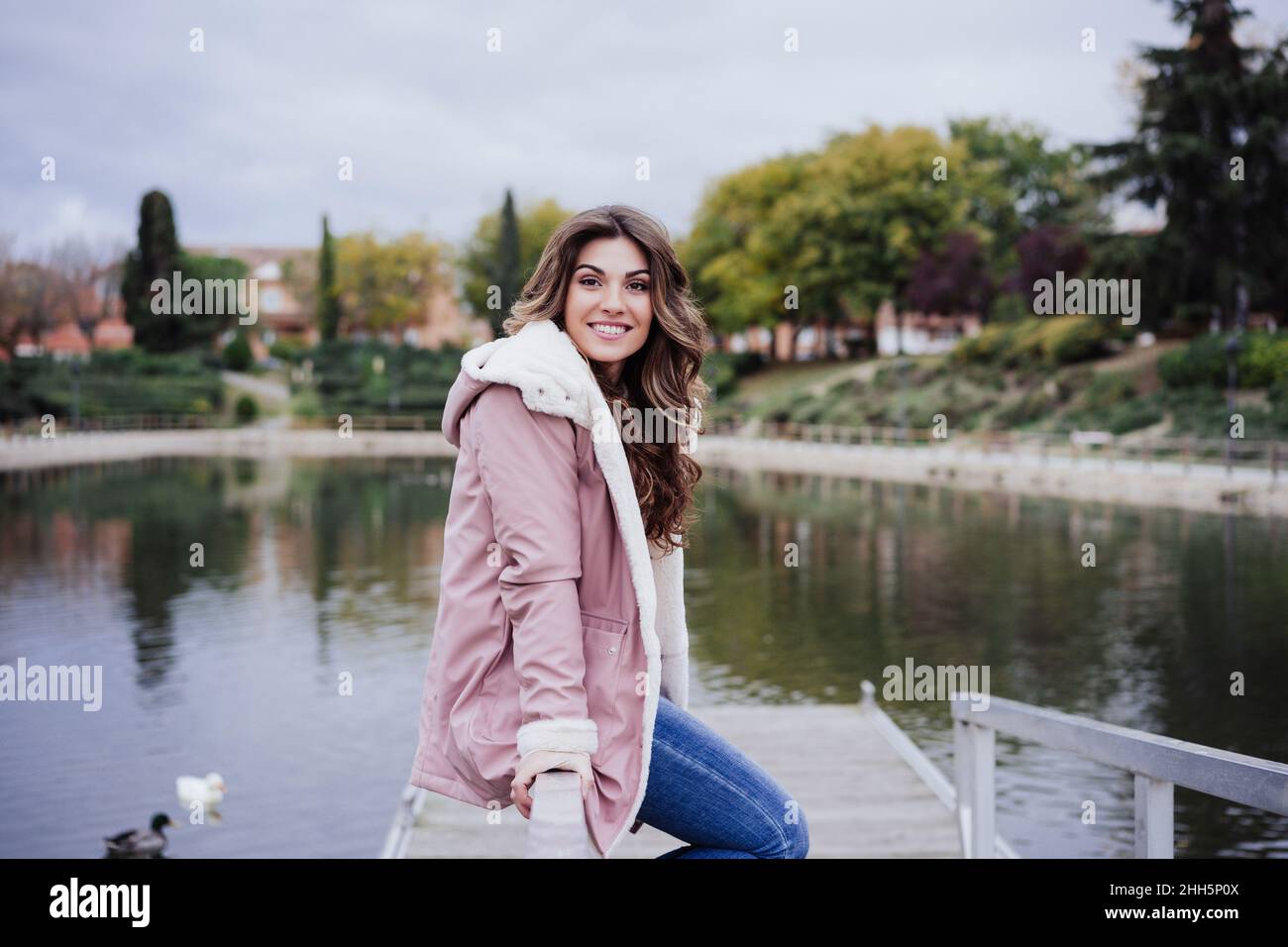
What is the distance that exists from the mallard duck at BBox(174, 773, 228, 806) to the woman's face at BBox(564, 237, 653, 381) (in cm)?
700

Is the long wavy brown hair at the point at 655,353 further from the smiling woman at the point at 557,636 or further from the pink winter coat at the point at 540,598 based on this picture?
the pink winter coat at the point at 540,598

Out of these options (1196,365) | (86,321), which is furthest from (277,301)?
(1196,365)

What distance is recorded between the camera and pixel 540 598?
2062mm

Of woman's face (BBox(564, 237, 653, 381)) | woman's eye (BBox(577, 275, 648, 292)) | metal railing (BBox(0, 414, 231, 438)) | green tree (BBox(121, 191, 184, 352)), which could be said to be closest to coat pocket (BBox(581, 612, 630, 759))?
woman's face (BBox(564, 237, 653, 381))

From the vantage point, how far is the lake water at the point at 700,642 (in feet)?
28.9

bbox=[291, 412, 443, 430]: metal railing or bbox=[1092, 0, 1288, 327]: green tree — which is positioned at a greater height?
bbox=[1092, 0, 1288, 327]: green tree

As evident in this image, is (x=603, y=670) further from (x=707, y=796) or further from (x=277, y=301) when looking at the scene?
(x=277, y=301)

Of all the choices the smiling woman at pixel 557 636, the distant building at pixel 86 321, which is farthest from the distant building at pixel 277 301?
the smiling woman at pixel 557 636

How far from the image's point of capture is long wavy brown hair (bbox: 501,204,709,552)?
94.0 inches

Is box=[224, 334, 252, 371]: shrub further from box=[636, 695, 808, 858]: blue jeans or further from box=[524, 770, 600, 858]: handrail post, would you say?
box=[524, 770, 600, 858]: handrail post

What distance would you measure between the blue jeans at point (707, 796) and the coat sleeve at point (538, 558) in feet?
0.56
